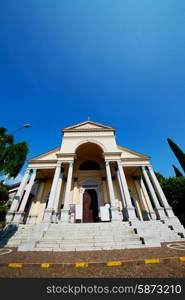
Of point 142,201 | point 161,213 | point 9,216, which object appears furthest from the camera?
point 142,201

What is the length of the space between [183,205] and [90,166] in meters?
Result: 10.9

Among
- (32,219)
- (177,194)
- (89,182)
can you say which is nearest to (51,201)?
(32,219)

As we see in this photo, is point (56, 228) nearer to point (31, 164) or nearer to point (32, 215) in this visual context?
point (32, 215)

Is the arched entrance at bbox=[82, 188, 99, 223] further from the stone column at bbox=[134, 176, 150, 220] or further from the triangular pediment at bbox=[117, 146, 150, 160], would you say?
the triangular pediment at bbox=[117, 146, 150, 160]

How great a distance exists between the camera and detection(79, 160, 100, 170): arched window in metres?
14.7

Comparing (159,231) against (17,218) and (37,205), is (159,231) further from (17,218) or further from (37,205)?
(37,205)

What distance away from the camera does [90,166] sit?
48.7 ft

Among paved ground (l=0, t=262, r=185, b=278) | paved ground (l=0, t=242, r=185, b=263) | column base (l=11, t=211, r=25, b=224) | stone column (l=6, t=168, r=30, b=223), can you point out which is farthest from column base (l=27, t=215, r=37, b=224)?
paved ground (l=0, t=262, r=185, b=278)

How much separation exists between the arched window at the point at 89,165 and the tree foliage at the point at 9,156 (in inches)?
329

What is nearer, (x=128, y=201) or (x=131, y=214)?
(x=131, y=214)

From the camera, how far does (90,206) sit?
12484mm

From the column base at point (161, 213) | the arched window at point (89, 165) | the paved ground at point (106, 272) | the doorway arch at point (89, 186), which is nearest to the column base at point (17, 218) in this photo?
the doorway arch at point (89, 186)

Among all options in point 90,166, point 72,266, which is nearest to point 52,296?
point 72,266

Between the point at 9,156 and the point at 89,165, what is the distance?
931 centimetres
